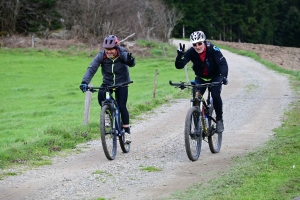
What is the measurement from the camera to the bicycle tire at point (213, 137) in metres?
10.2

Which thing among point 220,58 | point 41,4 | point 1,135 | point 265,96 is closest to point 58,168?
point 220,58

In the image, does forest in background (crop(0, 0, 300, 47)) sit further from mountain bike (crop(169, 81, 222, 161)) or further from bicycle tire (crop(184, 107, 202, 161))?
bicycle tire (crop(184, 107, 202, 161))

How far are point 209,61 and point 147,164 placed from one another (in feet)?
6.44

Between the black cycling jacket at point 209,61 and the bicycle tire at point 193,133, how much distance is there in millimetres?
751

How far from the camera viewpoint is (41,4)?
52719 mm

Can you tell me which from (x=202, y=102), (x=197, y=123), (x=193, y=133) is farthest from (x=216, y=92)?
(x=193, y=133)

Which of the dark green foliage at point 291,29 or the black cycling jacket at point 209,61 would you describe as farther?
the dark green foliage at point 291,29

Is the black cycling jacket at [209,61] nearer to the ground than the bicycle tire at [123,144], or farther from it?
farther from it

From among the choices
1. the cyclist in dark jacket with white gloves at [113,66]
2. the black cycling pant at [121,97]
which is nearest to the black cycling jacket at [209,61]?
the cyclist in dark jacket with white gloves at [113,66]

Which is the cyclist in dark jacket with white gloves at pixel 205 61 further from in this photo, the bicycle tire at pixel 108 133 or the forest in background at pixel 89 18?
the forest in background at pixel 89 18

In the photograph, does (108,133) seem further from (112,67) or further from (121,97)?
(112,67)

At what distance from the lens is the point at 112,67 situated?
10.0 m

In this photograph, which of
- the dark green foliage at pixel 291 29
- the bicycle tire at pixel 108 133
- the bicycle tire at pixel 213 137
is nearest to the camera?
the bicycle tire at pixel 108 133

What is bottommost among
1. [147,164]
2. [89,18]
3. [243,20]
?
[147,164]
